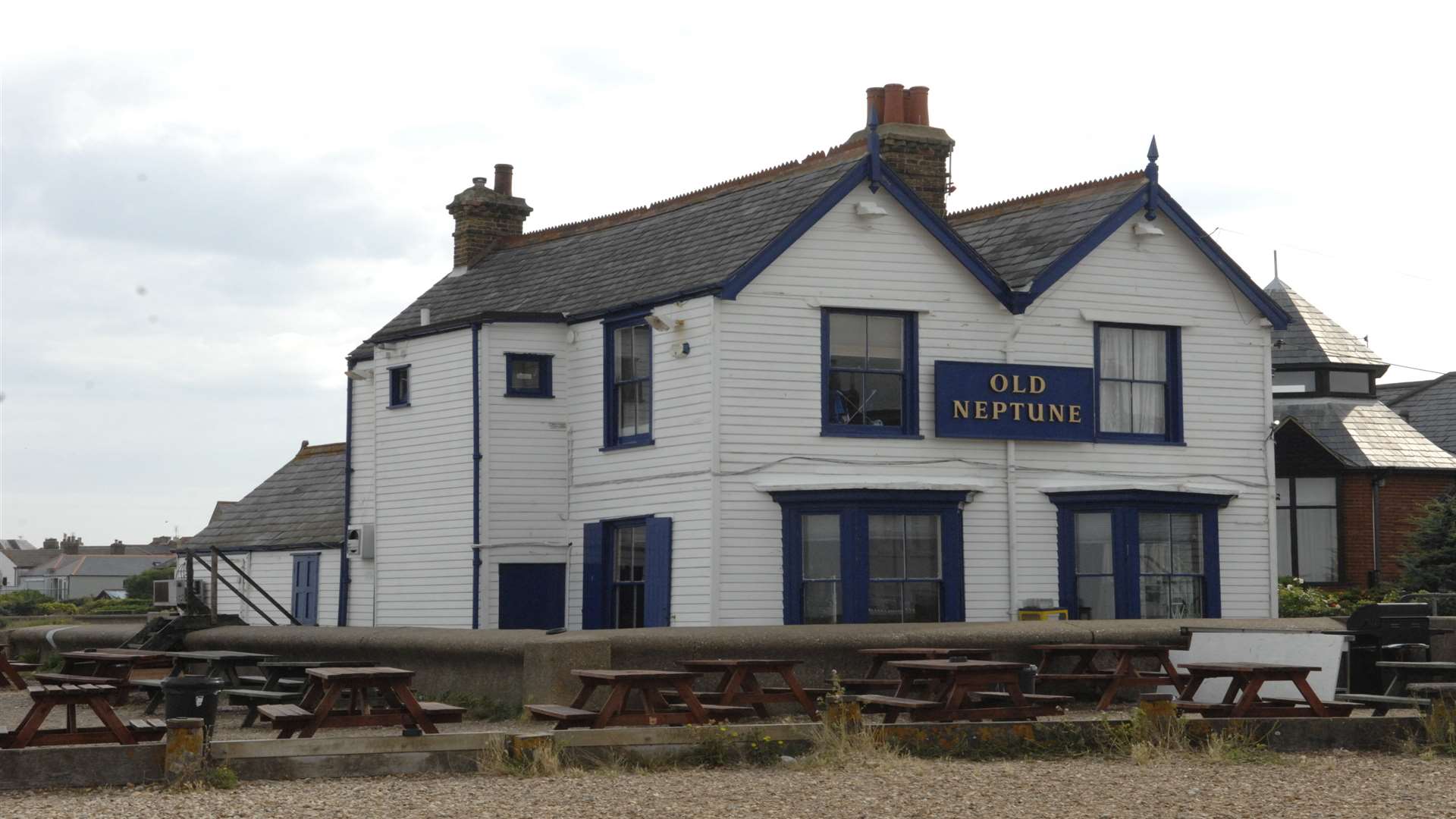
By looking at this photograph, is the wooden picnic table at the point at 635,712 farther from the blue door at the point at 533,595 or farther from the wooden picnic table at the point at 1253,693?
the blue door at the point at 533,595

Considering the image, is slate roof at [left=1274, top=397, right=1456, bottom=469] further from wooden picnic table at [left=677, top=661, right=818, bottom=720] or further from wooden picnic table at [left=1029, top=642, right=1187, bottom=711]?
wooden picnic table at [left=677, top=661, right=818, bottom=720]

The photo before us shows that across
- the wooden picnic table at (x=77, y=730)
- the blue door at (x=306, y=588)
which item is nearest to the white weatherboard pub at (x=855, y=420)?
the blue door at (x=306, y=588)

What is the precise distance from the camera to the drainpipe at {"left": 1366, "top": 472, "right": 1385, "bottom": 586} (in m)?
34.6

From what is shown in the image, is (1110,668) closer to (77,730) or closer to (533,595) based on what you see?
(533,595)

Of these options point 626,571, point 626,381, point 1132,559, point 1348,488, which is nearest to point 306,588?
point 626,571

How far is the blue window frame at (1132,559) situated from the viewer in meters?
22.5

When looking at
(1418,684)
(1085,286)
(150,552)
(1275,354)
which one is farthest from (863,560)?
(150,552)

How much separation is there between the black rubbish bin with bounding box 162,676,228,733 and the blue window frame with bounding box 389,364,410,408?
12318 mm


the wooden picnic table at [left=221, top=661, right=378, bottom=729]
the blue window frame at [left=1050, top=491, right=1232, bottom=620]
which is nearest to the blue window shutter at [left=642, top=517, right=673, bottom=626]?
the wooden picnic table at [left=221, top=661, right=378, bottom=729]

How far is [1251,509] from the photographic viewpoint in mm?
23766

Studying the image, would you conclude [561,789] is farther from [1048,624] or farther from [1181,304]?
[1181,304]

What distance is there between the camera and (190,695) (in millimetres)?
13227

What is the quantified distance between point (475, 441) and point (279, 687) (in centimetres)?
510

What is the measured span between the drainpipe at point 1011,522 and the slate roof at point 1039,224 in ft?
2.91
